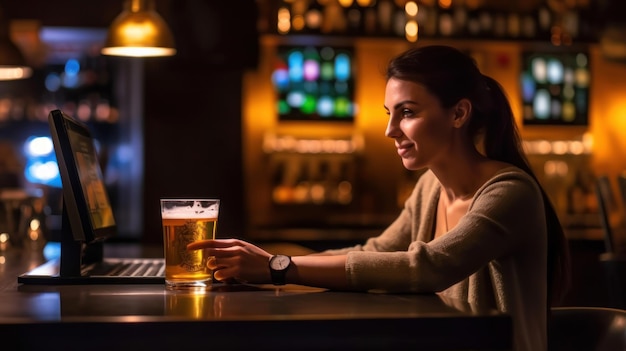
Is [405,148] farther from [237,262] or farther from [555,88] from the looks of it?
[555,88]

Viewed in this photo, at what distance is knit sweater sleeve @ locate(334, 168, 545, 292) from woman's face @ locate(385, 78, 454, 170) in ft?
0.59

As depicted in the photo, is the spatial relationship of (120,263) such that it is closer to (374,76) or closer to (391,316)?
(391,316)

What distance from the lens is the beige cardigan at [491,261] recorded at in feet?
6.27

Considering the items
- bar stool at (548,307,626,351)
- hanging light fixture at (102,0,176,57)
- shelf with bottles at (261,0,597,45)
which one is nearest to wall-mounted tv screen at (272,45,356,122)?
shelf with bottles at (261,0,597,45)

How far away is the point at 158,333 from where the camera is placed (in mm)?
1466

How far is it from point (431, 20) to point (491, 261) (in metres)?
5.05

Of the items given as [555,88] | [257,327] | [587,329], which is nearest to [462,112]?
[587,329]

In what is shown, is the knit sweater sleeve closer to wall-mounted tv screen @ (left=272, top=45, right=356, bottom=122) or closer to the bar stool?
the bar stool

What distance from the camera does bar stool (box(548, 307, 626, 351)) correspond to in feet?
6.52

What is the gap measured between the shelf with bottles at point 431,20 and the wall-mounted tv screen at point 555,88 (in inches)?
11.1

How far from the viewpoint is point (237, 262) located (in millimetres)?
1986

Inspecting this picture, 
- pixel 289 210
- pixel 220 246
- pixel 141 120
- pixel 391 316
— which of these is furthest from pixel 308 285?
pixel 289 210

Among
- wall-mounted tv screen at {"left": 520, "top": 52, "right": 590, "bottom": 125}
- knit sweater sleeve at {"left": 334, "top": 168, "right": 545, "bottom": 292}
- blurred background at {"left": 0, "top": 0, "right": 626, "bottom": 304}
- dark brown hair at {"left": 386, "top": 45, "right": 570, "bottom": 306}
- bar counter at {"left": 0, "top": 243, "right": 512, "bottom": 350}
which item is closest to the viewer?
bar counter at {"left": 0, "top": 243, "right": 512, "bottom": 350}

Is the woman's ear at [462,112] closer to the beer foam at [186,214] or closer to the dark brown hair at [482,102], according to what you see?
the dark brown hair at [482,102]
